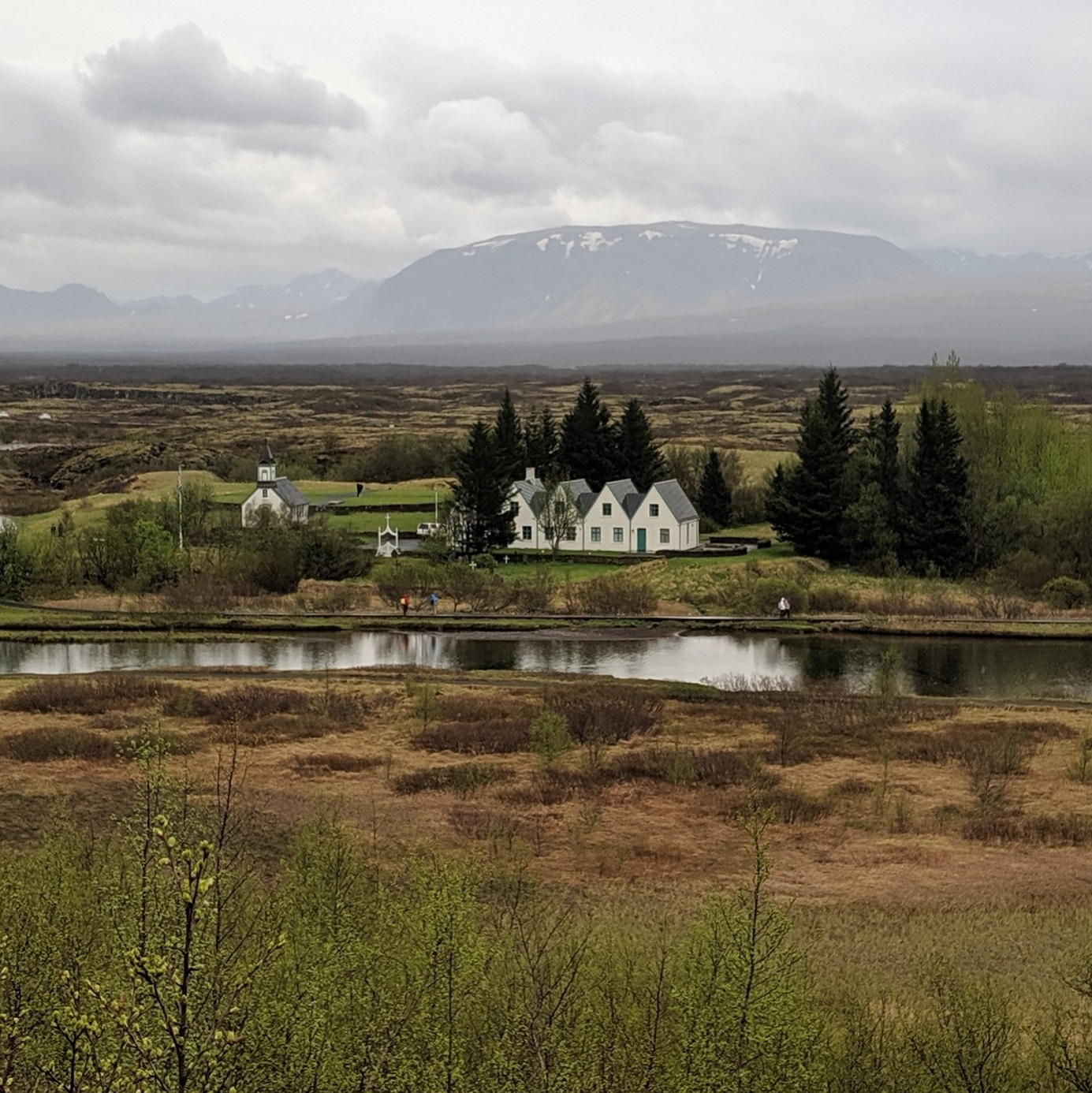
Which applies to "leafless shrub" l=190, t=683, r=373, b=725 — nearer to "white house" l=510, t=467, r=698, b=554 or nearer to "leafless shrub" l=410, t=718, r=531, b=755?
"leafless shrub" l=410, t=718, r=531, b=755

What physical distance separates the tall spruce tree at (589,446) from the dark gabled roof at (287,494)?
15906 mm

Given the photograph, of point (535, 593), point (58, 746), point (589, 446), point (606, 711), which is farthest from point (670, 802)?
point (589, 446)

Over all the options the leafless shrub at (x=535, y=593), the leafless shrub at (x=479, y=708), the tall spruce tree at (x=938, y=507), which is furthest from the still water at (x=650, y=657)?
the tall spruce tree at (x=938, y=507)

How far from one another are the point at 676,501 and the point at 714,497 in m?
9.18

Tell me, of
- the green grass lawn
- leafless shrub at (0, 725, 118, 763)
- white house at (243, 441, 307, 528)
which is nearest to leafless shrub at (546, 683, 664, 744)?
leafless shrub at (0, 725, 118, 763)

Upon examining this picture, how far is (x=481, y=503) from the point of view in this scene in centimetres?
7119

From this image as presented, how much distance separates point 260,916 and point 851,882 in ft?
40.0

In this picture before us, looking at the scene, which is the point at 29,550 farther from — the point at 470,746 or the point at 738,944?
the point at 738,944

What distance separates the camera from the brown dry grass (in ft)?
78.9

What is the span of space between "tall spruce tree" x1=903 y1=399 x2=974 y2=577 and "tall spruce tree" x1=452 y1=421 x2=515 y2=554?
20.5 meters

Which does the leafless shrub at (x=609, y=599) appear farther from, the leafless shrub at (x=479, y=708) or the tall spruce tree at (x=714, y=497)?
the tall spruce tree at (x=714, y=497)

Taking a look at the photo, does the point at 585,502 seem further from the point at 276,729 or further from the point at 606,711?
the point at 276,729

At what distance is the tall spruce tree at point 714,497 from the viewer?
8138 cm

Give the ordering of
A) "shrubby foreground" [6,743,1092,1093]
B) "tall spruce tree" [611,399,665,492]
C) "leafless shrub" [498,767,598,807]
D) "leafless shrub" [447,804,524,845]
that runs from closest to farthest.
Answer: "shrubby foreground" [6,743,1092,1093], "leafless shrub" [447,804,524,845], "leafless shrub" [498,767,598,807], "tall spruce tree" [611,399,665,492]
